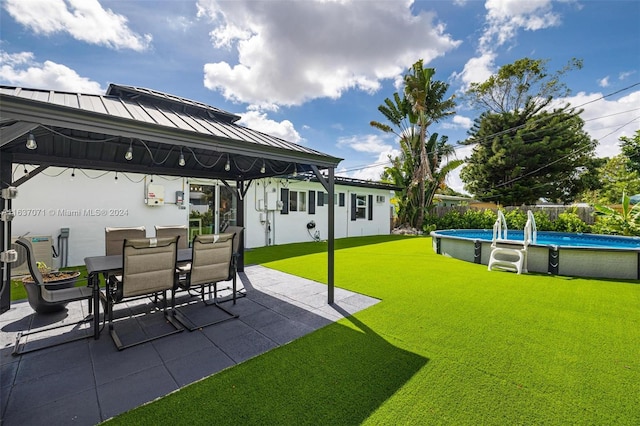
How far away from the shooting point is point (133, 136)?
2.75 m

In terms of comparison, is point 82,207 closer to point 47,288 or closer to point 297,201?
point 47,288

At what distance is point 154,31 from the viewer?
19.6 ft

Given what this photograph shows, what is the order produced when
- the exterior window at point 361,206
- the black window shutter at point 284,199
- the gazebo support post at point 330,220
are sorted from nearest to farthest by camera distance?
1. the gazebo support post at point 330,220
2. the black window shutter at point 284,199
3. the exterior window at point 361,206

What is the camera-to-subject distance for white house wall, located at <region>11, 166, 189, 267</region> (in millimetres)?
6562

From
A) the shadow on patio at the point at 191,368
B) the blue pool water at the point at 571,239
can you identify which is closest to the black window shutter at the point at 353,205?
the blue pool water at the point at 571,239

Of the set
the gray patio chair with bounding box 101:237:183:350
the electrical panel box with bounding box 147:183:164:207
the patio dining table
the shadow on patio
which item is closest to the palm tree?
the electrical panel box with bounding box 147:183:164:207

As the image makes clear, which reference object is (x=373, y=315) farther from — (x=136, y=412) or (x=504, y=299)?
(x=136, y=412)

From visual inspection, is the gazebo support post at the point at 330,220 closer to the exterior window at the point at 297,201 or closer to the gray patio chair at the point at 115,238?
the gray patio chair at the point at 115,238

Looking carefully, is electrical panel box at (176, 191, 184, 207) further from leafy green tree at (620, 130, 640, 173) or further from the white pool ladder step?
leafy green tree at (620, 130, 640, 173)

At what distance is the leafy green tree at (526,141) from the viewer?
65.0 ft

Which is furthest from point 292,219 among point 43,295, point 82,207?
point 43,295

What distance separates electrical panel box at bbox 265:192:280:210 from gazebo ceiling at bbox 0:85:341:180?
4.25m

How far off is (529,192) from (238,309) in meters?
23.2

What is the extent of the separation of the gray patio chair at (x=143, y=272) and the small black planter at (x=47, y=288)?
0.60 meters
